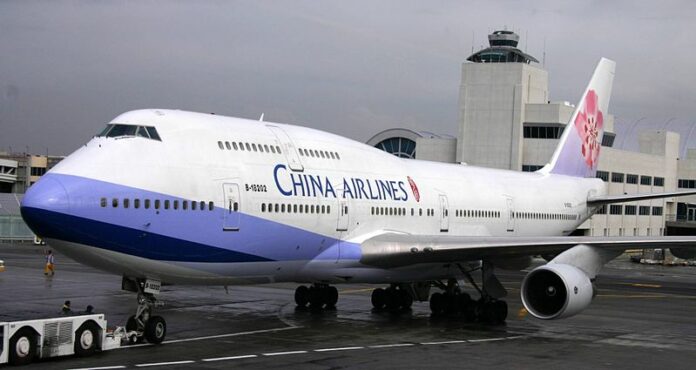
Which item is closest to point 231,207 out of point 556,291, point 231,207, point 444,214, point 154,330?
point 231,207

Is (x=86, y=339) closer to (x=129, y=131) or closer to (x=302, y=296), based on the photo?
(x=129, y=131)

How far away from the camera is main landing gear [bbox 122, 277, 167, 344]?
63.4 ft

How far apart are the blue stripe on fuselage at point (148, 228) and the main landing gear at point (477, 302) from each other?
22.5ft

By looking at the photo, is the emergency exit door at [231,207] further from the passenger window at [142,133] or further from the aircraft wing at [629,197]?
the aircraft wing at [629,197]

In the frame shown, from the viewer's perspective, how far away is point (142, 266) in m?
18.7

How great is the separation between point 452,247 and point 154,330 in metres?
8.71

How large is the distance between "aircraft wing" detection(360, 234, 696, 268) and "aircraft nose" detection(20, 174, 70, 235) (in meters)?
9.00

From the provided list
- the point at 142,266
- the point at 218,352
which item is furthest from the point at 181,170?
the point at 218,352

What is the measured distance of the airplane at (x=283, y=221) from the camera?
1820 centimetres

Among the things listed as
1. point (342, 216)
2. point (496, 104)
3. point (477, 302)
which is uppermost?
point (496, 104)

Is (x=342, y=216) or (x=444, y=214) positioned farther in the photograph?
(x=444, y=214)

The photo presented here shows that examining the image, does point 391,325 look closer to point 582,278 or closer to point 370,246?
point 370,246

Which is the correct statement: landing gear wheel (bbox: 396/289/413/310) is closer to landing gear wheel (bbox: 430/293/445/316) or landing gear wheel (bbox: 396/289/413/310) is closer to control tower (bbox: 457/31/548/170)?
landing gear wheel (bbox: 430/293/445/316)

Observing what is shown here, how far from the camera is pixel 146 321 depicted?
19438 mm
